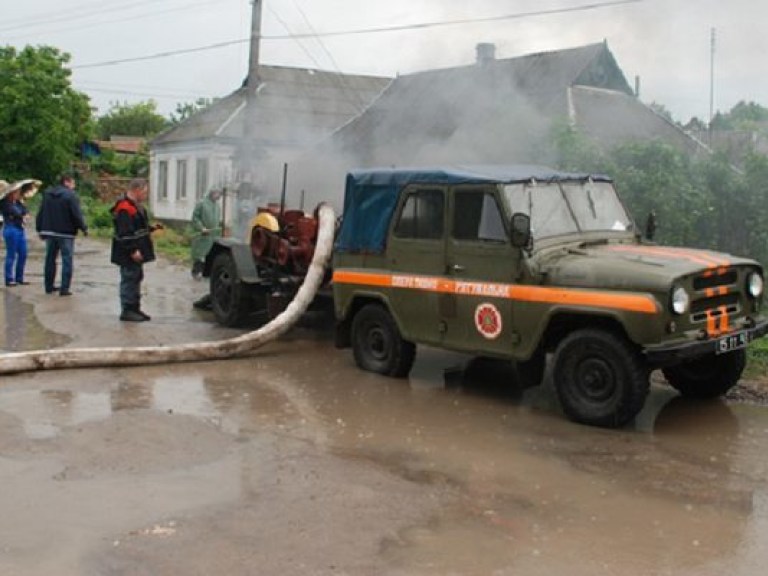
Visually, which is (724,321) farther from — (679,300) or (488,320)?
(488,320)

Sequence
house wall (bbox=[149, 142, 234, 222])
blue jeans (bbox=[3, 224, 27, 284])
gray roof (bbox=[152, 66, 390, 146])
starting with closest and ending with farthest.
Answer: blue jeans (bbox=[3, 224, 27, 284]), gray roof (bbox=[152, 66, 390, 146]), house wall (bbox=[149, 142, 234, 222])

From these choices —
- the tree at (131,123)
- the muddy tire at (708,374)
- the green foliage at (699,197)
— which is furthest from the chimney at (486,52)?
the tree at (131,123)

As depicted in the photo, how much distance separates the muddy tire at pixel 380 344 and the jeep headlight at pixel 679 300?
2776mm

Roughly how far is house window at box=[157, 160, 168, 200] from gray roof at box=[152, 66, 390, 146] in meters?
0.85

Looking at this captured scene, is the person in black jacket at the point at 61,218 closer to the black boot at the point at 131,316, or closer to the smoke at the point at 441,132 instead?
the black boot at the point at 131,316

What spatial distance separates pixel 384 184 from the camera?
8.93 metres

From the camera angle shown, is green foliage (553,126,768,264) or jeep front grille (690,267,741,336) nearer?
jeep front grille (690,267,741,336)

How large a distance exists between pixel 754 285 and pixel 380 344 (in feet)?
11.2

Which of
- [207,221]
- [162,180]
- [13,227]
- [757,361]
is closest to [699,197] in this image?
[757,361]

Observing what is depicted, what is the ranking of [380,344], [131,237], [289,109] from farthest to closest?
[289,109] → [131,237] → [380,344]

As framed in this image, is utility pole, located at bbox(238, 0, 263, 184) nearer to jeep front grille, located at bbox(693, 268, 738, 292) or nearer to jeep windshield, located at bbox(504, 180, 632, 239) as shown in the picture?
jeep windshield, located at bbox(504, 180, 632, 239)

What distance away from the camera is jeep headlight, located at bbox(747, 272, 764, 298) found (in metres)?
7.57

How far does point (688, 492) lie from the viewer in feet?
19.1

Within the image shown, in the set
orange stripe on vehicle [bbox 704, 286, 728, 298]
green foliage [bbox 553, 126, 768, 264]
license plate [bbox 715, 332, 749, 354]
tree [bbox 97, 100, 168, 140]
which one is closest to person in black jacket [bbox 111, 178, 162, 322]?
green foliage [bbox 553, 126, 768, 264]
